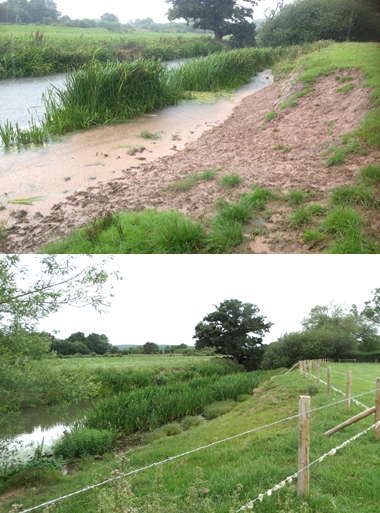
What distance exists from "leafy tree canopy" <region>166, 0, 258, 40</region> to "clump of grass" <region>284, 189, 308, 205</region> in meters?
1.84

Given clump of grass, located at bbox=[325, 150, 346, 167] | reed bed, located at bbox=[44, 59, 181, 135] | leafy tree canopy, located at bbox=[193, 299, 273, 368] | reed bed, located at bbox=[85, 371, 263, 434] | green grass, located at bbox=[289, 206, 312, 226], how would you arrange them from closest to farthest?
1. green grass, located at bbox=[289, 206, 312, 226]
2. reed bed, located at bbox=[44, 59, 181, 135]
3. clump of grass, located at bbox=[325, 150, 346, 167]
4. reed bed, located at bbox=[85, 371, 263, 434]
5. leafy tree canopy, located at bbox=[193, 299, 273, 368]

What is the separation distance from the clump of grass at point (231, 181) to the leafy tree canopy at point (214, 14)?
1627 millimetres

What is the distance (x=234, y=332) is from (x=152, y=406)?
1193 centimetres

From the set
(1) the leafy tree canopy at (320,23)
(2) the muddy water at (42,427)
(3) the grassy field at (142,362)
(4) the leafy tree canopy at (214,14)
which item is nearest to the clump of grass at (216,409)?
(2) the muddy water at (42,427)

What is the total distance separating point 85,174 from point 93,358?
902 centimetres

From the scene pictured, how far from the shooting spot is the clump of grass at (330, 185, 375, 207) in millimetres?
4492

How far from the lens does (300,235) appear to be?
14.7 ft

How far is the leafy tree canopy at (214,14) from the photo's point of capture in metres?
4.18

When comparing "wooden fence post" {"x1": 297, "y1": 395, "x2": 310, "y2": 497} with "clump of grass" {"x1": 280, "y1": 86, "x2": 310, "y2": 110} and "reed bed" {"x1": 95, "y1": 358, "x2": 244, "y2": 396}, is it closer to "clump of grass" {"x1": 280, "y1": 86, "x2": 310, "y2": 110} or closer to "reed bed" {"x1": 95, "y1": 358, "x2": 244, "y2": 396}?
"clump of grass" {"x1": 280, "y1": 86, "x2": 310, "y2": 110}

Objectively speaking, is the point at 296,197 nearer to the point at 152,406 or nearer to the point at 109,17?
the point at 109,17

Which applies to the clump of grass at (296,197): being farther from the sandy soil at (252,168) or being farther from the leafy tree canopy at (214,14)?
the leafy tree canopy at (214,14)

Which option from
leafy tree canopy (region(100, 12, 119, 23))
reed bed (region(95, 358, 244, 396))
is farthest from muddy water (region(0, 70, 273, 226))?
reed bed (region(95, 358, 244, 396))

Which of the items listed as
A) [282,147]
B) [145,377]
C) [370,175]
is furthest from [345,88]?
[145,377]

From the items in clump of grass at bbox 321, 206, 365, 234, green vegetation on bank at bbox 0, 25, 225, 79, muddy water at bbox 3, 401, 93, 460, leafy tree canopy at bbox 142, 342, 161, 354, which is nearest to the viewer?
green vegetation on bank at bbox 0, 25, 225, 79
